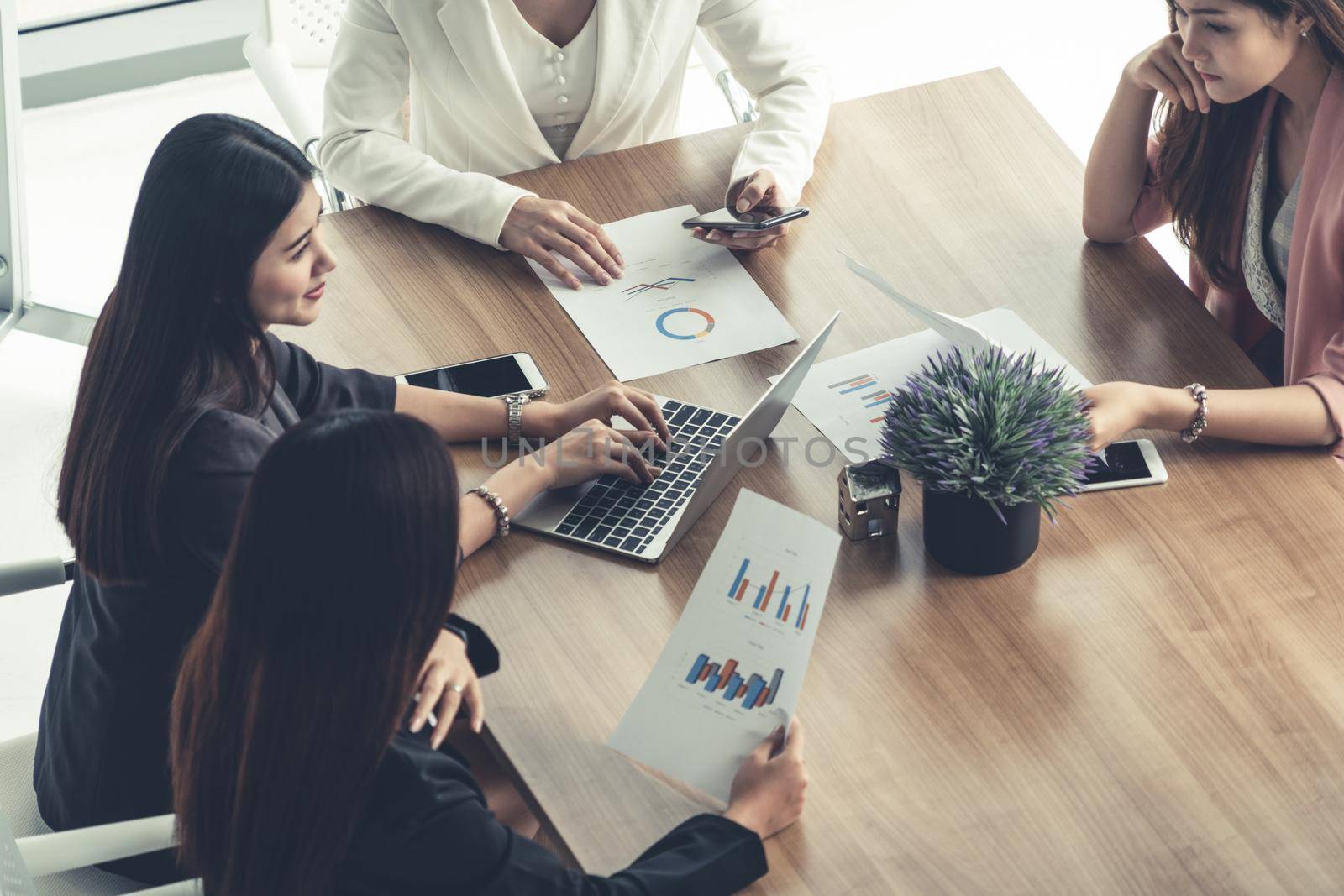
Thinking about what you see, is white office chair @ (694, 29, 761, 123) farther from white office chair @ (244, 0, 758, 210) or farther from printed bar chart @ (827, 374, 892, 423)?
printed bar chart @ (827, 374, 892, 423)

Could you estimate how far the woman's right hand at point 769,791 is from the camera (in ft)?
3.75

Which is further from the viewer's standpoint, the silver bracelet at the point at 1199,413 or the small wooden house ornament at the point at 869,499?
the silver bracelet at the point at 1199,413

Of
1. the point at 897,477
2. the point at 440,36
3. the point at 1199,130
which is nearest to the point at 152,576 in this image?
the point at 897,477

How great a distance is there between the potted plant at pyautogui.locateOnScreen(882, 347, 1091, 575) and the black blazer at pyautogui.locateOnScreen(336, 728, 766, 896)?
0.40 metres

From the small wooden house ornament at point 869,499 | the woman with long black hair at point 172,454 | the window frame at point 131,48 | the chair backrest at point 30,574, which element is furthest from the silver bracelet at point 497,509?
the window frame at point 131,48

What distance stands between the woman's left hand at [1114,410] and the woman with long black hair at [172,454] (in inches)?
19.8

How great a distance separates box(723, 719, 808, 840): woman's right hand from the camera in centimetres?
114

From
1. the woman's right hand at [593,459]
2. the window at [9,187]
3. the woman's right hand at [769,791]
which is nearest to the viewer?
the woman's right hand at [769,791]

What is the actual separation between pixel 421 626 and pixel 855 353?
79 centimetres

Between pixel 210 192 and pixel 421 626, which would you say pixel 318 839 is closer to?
pixel 421 626

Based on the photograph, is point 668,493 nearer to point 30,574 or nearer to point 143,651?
point 143,651

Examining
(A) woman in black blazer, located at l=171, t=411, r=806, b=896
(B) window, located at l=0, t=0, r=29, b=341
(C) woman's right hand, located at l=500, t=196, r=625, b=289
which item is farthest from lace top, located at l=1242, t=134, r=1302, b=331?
(B) window, located at l=0, t=0, r=29, b=341

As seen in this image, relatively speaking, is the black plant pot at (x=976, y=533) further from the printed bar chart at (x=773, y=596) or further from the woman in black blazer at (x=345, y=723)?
the woman in black blazer at (x=345, y=723)

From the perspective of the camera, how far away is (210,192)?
51.7 inches
